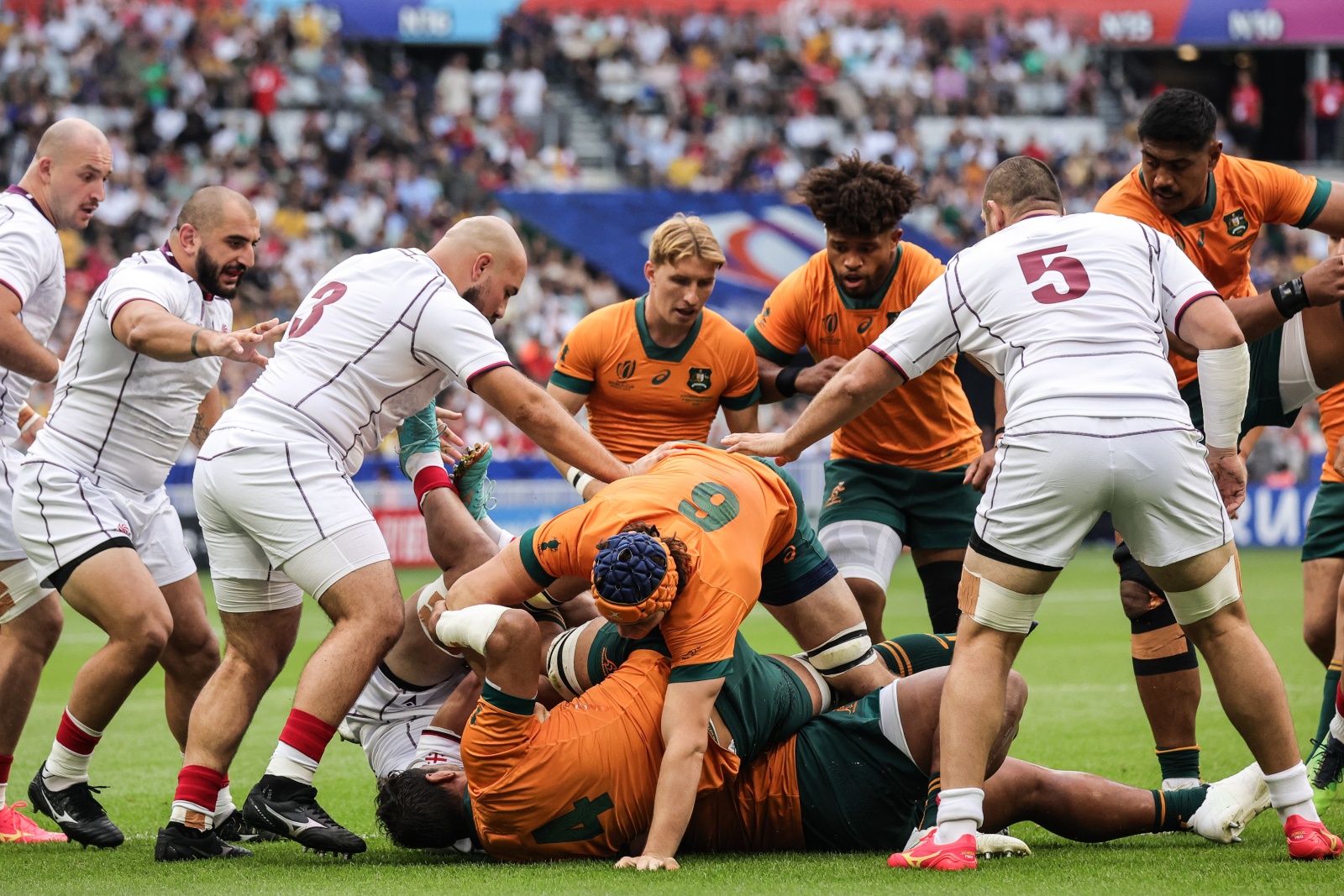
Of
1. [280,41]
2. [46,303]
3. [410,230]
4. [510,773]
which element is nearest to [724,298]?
[410,230]

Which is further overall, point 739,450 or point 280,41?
point 280,41

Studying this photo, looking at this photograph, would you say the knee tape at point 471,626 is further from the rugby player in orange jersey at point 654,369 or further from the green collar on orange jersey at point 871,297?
the green collar on orange jersey at point 871,297

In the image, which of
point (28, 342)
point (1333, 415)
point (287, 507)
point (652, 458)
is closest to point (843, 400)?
point (652, 458)

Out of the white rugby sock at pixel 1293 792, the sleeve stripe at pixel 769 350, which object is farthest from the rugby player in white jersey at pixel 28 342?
the white rugby sock at pixel 1293 792

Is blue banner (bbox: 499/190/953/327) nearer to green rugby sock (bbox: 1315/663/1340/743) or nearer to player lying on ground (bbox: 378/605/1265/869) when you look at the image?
green rugby sock (bbox: 1315/663/1340/743)

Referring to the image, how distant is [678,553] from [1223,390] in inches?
79.2

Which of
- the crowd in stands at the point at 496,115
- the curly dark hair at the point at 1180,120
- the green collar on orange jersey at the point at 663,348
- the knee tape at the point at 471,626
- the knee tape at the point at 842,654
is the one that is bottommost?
the knee tape at the point at 842,654

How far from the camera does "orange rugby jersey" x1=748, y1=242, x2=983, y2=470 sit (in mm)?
6660

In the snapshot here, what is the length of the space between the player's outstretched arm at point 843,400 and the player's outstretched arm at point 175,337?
6.28 ft

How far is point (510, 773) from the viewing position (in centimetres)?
456

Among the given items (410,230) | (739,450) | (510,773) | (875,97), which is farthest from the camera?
(875,97)

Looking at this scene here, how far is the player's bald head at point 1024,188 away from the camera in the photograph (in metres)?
5.15

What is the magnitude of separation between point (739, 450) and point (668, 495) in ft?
2.06

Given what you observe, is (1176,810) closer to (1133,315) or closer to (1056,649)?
(1133,315)
